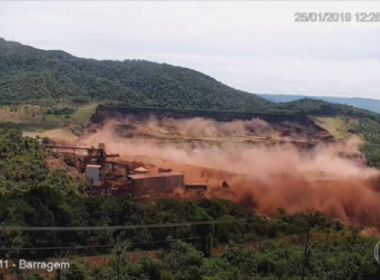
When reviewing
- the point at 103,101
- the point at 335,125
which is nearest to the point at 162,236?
the point at 335,125

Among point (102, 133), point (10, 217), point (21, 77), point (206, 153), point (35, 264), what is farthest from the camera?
point (21, 77)

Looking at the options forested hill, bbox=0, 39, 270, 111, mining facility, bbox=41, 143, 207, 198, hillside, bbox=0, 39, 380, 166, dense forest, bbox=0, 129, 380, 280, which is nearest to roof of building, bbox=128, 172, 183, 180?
mining facility, bbox=41, 143, 207, 198

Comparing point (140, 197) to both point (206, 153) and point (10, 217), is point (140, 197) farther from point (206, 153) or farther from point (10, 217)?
point (206, 153)

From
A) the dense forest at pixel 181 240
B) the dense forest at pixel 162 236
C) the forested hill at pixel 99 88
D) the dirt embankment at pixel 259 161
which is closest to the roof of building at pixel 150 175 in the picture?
the dirt embankment at pixel 259 161

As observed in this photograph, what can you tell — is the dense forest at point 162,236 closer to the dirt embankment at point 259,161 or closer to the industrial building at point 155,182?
the dirt embankment at point 259,161

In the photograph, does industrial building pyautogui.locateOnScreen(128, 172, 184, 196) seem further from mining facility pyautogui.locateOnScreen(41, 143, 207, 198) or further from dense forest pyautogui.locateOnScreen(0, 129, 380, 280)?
dense forest pyautogui.locateOnScreen(0, 129, 380, 280)

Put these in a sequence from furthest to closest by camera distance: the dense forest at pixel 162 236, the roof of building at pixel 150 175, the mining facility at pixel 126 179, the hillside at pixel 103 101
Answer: the hillside at pixel 103 101, the roof of building at pixel 150 175, the mining facility at pixel 126 179, the dense forest at pixel 162 236

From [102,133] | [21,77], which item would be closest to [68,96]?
[21,77]

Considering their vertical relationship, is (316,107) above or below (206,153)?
above
